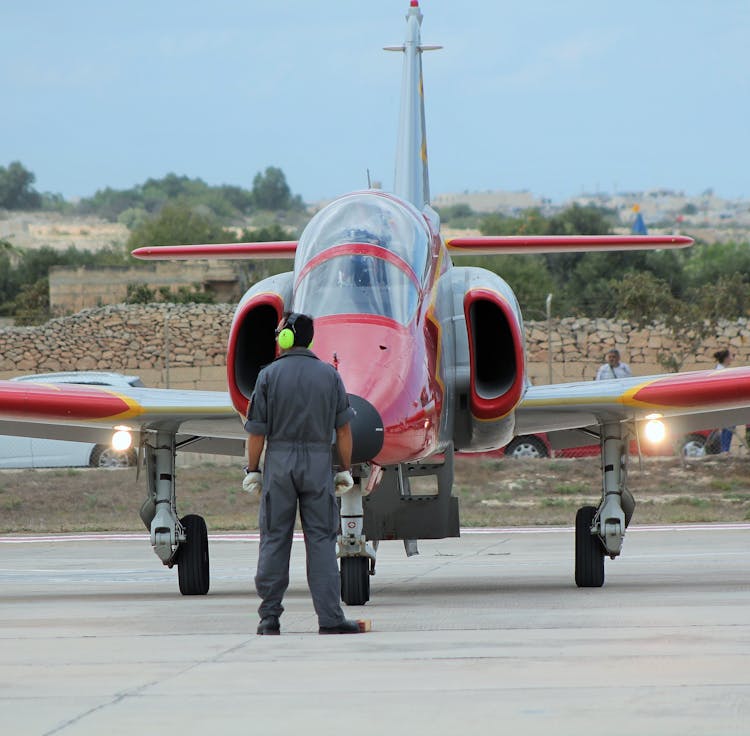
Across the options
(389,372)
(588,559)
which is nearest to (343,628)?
(389,372)

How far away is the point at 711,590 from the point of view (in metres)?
11.2

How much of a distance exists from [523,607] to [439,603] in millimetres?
789

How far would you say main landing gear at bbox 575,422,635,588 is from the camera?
12.5m

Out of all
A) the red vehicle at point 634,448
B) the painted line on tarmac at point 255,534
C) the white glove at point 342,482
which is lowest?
the painted line on tarmac at point 255,534

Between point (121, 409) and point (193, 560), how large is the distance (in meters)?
1.37

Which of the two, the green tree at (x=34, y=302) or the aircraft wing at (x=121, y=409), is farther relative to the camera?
the green tree at (x=34, y=302)

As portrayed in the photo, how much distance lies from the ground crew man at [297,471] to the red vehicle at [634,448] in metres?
17.5

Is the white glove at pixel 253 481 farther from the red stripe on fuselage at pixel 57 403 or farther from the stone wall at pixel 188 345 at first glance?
the stone wall at pixel 188 345

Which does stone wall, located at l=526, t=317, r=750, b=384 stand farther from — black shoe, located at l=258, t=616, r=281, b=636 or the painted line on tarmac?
black shoe, located at l=258, t=616, r=281, b=636

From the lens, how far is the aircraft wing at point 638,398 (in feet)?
41.3

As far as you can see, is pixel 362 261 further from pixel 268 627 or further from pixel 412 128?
pixel 412 128

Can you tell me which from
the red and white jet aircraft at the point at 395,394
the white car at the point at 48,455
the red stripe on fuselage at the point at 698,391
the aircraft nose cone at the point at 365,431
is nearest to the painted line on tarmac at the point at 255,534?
the white car at the point at 48,455

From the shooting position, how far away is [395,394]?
9.67m

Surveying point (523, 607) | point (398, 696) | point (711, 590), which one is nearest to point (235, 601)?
point (523, 607)
